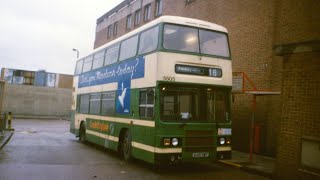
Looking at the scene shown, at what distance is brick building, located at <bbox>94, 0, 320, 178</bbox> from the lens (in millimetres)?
9227

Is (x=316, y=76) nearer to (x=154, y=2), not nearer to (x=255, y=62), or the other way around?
(x=255, y=62)

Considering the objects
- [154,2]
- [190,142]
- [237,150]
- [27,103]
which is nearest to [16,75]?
[27,103]

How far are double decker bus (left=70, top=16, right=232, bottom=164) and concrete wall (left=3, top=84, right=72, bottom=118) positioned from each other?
35252 millimetres

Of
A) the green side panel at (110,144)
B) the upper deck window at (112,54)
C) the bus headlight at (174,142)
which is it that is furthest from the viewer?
the upper deck window at (112,54)

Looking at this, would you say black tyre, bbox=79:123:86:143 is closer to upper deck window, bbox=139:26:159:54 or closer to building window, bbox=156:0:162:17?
upper deck window, bbox=139:26:159:54

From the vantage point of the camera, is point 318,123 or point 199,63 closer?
point 318,123

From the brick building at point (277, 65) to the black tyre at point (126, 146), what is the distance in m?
4.62

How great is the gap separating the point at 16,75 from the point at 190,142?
166 ft

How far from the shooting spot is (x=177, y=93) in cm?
1070

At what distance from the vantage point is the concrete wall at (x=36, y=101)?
44656mm

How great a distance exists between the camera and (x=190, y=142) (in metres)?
10.7

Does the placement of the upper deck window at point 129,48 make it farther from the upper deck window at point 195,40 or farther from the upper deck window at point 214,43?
the upper deck window at point 214,43

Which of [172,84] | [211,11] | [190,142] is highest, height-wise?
[211,11]

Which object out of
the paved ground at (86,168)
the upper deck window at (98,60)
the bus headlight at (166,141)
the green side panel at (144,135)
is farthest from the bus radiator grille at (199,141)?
the upper deck window at (98,60)
